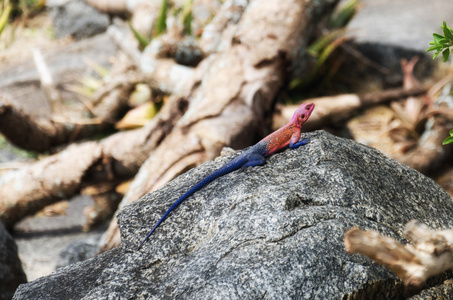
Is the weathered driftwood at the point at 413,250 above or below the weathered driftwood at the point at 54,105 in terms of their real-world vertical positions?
above

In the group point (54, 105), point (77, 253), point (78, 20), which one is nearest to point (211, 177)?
point (77, 253)

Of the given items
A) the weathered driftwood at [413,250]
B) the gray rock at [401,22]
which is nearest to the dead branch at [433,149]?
the gray rock at [401,22]

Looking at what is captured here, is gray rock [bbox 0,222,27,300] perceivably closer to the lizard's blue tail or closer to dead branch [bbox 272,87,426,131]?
the lizard's blue tail

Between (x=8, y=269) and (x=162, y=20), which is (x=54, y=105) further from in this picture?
(x=8, y=269)

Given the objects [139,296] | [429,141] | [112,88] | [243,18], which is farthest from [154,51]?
[139,296]

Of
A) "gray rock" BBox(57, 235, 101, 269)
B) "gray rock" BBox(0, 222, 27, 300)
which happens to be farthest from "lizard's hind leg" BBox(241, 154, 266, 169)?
"gray rock" BBox(57, 235, 101, 269)

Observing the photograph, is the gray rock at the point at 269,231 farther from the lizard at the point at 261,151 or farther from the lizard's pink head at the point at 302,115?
the lizard's pink head at the point at 302,115
